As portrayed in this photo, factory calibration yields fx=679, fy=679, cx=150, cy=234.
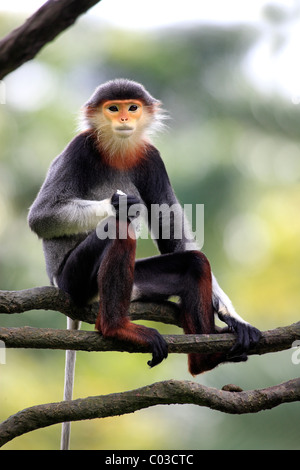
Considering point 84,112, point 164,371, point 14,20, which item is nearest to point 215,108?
point 14,20

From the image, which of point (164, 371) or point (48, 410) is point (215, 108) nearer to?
point (164, 371)

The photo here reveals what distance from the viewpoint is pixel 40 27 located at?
224cm

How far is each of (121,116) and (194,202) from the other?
588 centimetres

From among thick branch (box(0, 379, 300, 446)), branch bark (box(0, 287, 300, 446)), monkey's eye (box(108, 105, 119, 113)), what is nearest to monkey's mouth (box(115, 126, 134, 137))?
monkey's eye (box(108, 105, 119, 113))

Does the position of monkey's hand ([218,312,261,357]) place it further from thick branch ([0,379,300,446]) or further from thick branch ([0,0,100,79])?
thick branch ([0,0,100,79])

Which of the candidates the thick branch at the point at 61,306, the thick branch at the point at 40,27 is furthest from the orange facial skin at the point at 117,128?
the thick branch at the point at 40,27

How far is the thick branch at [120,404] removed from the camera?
331 centimetres

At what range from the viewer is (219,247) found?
33.6 ft

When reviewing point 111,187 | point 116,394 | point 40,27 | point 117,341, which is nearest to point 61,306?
point 117,341

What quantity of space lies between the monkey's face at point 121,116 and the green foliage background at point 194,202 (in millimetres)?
5197

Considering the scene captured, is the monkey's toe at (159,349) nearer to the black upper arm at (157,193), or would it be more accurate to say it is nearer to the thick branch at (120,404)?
the thick branch at (120,404)

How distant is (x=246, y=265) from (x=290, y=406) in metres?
2.15

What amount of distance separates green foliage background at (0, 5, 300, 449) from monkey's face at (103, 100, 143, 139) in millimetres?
5197

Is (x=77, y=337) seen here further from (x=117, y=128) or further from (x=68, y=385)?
(x=117, y=128)
